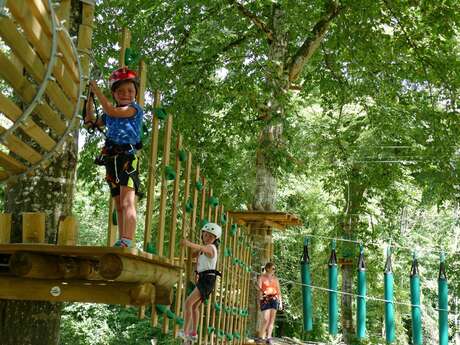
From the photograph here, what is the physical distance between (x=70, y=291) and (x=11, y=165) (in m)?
0.72

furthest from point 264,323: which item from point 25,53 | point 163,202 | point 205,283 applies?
point 25,53

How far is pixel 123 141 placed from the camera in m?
3.73

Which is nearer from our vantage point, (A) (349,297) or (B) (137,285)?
(B) (137,285)

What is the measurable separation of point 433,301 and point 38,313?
27727 millimetres

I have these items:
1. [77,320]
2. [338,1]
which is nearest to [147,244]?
[338,1]

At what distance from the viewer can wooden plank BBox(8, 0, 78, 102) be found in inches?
93.9

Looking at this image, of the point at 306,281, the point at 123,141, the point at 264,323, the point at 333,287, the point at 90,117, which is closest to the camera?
the point at 123,141

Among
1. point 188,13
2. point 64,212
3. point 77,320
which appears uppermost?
point 188,13

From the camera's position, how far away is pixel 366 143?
1332 cm

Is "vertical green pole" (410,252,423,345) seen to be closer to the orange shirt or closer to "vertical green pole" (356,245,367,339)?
"vertical green pole" (356,245,367,339)

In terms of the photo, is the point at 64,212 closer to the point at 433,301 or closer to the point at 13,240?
the point at 13,240

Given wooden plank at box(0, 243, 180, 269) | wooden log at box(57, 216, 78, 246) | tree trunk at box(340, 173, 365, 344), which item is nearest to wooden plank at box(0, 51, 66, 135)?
wooden log at box(57, 216, 78, 246)

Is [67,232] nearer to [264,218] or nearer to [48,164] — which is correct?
[48,164]

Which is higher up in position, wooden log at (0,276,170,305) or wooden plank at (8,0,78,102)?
wooden plank at (8,0,78,102)
